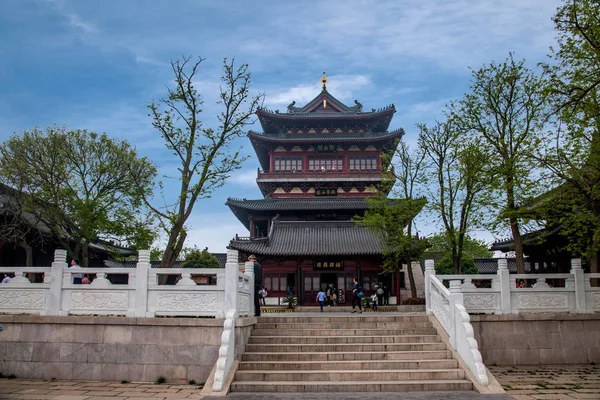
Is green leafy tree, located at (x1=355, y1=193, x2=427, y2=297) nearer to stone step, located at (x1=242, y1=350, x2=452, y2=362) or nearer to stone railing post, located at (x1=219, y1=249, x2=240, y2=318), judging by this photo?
stone step, located at (x1=242, y1=350, x2=452, y2=362)

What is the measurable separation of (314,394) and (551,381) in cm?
485

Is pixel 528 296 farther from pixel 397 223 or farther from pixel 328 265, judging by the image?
pixel 328 265

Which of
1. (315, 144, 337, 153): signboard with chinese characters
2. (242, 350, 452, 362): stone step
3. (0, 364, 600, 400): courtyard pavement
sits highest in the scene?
(315, 144, 337, 153): signboard with chinese characters

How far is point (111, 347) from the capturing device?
1074 cm

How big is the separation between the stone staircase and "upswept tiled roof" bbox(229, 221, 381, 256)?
58.2 feet

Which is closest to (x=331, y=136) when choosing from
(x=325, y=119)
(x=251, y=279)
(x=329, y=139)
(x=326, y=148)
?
(x=329, y=139)

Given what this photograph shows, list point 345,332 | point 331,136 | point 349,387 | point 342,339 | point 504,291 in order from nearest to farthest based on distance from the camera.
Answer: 1. point 349,387
2. point 342,339
3. point 345,332
4. point 504,291
5. point 331,136

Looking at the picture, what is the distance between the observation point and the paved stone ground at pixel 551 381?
8.93m

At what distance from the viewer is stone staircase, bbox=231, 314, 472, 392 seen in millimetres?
9414

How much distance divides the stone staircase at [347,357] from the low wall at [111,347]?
90cm

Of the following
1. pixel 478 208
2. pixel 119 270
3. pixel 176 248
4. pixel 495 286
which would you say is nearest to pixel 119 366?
pixel 119 270

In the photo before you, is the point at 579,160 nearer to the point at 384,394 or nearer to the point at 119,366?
the point at 384,394

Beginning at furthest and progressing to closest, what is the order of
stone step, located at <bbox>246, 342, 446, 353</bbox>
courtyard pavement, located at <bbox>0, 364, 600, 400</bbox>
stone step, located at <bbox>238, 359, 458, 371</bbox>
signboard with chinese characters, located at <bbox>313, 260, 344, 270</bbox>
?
1. signboard with chinese characters, located at <bbox>313, 260, 344, 270</bbox>
2. stone step, located at <bbox>246, 342, 446, 353</bbox>
3. stone step, located at <bbox>238, 359, 458, 371</bbox>
4. courtyard pavement, located at <bbox>0, 364, 600, 400</bbox>

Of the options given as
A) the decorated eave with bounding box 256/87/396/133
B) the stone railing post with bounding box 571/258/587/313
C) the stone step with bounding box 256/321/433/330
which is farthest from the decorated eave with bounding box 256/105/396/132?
the stone step with bounding box 256/321/433/330
